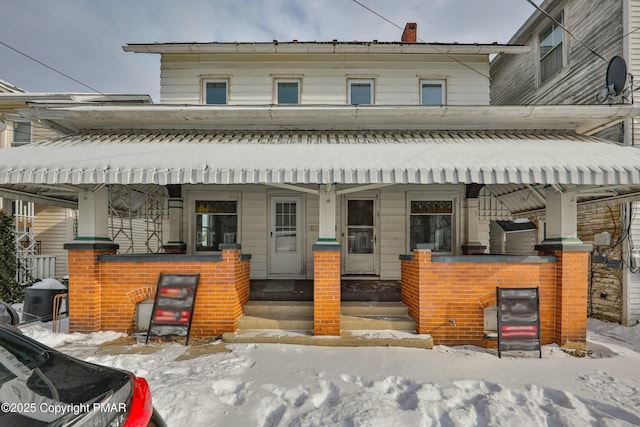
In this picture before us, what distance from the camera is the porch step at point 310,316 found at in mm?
5668

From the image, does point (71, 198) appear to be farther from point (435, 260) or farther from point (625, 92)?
point (625, 92)

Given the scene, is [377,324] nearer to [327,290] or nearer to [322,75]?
[327,290]

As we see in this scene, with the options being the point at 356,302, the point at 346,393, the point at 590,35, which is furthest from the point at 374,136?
the point at 590,35

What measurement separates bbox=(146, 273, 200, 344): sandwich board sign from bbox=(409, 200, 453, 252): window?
6152mm

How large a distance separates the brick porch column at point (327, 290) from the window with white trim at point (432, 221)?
165 inches

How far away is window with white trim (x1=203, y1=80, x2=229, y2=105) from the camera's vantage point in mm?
9344

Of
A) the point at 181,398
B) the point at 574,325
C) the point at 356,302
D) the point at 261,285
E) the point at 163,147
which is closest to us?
the point at 181,398

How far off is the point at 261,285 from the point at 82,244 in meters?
3.94

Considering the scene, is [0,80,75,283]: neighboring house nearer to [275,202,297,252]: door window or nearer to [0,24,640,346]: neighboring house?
[0,24,640,346]: neighboring house

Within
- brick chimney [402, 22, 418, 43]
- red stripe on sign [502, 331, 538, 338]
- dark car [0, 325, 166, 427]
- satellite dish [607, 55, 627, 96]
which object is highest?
brick chimney [402, 22, 418, 43]

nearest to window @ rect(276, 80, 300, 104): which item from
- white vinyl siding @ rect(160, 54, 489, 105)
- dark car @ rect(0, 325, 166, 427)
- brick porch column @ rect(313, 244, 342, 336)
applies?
white vinyl siding @ rect(160, 54, 489, 105)

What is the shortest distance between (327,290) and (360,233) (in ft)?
12.3

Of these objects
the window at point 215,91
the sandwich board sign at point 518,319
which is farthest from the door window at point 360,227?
the window at point 215,91

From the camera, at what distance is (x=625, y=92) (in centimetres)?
734
